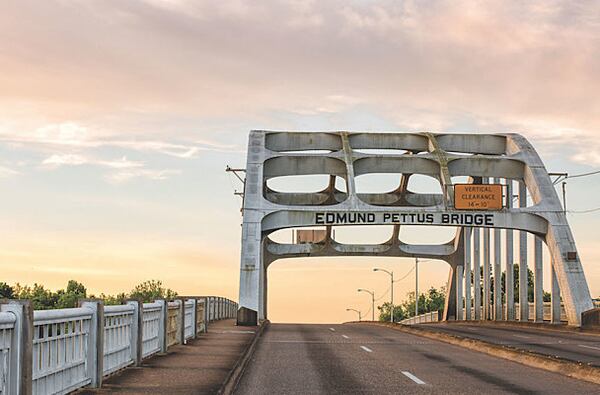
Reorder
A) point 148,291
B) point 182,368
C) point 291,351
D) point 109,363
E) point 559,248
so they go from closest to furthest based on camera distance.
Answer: point 109,363
point 182,368
point 291,351
point 559,248
point 148,291

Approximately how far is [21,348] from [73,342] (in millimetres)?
2880

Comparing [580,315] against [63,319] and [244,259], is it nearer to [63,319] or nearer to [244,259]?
[244,259]

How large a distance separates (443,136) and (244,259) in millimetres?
21072

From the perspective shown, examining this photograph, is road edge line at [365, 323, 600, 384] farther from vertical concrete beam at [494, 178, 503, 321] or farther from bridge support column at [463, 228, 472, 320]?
bridge support column at [463, 228, 472, 320]

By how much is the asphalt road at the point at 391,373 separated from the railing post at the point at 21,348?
4.99 metres

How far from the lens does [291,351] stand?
25.3m

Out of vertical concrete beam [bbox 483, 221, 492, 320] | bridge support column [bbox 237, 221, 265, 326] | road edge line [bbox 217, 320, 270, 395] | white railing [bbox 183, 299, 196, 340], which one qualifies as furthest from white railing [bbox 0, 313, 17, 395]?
vertical concrete beam [bbox 483, 221, 492, 320]

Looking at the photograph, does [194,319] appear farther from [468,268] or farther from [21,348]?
[468,268]

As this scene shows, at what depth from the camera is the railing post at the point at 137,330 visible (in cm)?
1809

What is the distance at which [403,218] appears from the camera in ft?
176

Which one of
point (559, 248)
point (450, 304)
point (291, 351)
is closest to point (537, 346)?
point (291, 351)

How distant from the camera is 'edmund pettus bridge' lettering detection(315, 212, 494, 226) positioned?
173ft

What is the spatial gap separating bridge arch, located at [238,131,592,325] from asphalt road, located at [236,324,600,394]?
70.9 feet

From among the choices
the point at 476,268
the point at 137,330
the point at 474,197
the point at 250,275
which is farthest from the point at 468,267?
the point at 137,330
